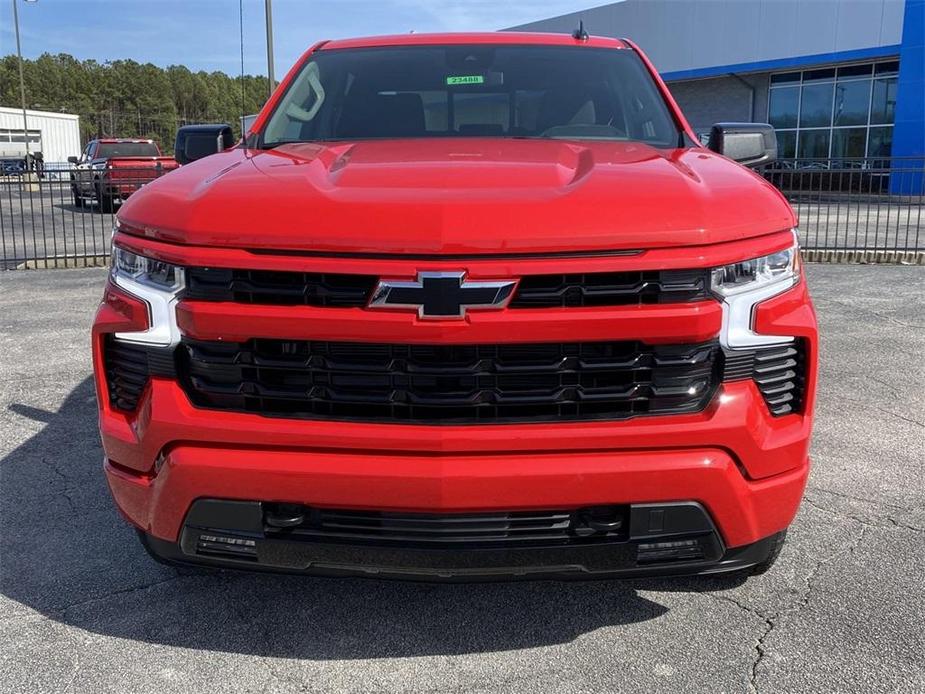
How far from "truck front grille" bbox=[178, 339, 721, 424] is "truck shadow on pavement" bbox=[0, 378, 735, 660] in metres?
0.70

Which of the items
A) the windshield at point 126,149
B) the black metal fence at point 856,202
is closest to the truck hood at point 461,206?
the black metal fence at point 856,202

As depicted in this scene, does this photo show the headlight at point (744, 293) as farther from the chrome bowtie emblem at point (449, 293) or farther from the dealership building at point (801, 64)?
the dealership building at point (801, 64)

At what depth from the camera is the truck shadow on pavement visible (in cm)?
268

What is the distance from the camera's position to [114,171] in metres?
13.4

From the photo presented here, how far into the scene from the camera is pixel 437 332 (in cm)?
215

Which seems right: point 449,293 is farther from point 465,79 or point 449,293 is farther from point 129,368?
point 465,79

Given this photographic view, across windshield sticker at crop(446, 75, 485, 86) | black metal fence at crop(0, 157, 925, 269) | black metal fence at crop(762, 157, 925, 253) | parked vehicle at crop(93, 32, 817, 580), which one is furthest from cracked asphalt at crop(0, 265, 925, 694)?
black metal fence at crop(762, 157, 925, 253)

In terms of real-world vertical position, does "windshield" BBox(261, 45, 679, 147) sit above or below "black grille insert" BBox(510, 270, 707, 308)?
above

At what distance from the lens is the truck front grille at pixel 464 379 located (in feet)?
7.34

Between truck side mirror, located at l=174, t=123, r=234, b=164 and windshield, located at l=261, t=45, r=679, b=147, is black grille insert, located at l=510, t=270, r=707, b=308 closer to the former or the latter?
windshield, located at l=261, t=45, r=679, b=147

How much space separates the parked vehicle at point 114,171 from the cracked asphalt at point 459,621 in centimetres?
528

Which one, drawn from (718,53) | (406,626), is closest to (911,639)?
(406,626)

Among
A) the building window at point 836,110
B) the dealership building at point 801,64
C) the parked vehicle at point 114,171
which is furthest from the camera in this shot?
the building window at point 836,110

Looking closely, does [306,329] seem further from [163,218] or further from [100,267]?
[100,267]
